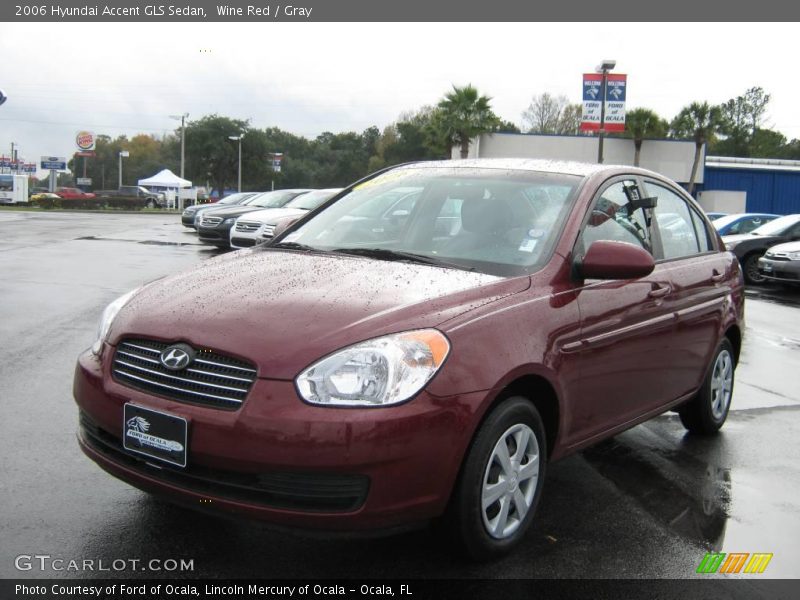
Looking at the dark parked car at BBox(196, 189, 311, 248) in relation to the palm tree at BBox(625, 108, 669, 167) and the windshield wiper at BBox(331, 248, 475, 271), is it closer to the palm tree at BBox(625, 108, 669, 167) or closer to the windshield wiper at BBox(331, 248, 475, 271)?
the windshield wiper at BBox(331, 248, 475, 271)

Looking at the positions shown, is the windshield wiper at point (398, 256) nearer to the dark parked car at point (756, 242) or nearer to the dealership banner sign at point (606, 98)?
the dark parked car at point (756, 242)

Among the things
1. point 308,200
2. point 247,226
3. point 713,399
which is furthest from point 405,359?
point 308,200

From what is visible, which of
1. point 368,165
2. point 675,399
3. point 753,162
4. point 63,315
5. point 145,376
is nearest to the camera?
point 145,376

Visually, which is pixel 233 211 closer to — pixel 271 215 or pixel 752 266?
pixel 271 215

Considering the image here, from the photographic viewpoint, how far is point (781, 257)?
1498 cm

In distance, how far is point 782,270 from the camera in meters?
14.8

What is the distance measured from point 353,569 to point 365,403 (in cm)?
77

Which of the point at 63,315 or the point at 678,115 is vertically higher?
the point at 678,115

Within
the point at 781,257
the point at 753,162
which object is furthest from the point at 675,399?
the point at 753,162

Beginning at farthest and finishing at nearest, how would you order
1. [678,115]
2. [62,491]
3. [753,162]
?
[753,162]
[678,115]
[62,491]

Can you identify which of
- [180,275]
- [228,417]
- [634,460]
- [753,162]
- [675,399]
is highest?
[753,162]

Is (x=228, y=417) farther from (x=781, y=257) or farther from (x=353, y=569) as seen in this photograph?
(x=781, y=257)

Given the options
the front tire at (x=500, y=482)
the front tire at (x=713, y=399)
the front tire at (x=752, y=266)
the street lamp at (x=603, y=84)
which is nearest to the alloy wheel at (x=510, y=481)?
the front tire at (x=500, y=482)

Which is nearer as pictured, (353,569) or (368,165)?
(353,569)
